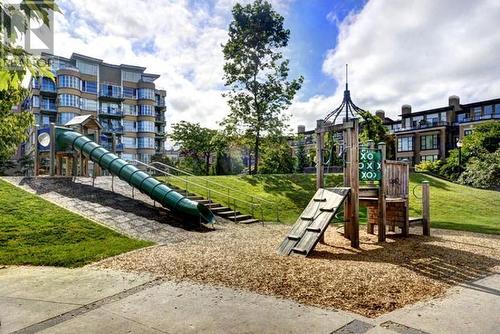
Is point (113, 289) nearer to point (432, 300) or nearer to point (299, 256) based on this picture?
point (299, 256)

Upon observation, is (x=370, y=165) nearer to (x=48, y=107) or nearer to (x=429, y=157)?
(x=429, y=157)

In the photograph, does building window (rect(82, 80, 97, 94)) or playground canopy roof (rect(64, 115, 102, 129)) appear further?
building window (rect(82, 80, 97, 94))

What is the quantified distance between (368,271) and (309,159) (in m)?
47.6

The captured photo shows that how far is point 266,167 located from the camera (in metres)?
42.2

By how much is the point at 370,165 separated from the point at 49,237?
382 inches

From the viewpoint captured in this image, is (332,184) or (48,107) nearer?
(332,184)

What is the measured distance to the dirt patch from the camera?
607cm

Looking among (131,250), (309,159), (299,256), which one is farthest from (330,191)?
(309,159)

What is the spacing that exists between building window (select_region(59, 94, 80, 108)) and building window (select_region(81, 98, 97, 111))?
1908mm

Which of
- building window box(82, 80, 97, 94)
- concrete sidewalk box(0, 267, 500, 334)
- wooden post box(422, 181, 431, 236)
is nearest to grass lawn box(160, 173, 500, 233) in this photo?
wooden post box(422, 181, 431, 236)

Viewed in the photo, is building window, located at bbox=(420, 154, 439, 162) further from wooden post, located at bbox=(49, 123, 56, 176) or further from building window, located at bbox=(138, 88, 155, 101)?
wooden post, located at bbox=(49, 123, 56, 176)

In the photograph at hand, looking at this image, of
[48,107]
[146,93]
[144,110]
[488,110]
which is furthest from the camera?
[146,93]

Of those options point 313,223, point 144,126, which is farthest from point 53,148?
point 144,126

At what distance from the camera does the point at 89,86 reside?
60.1m
